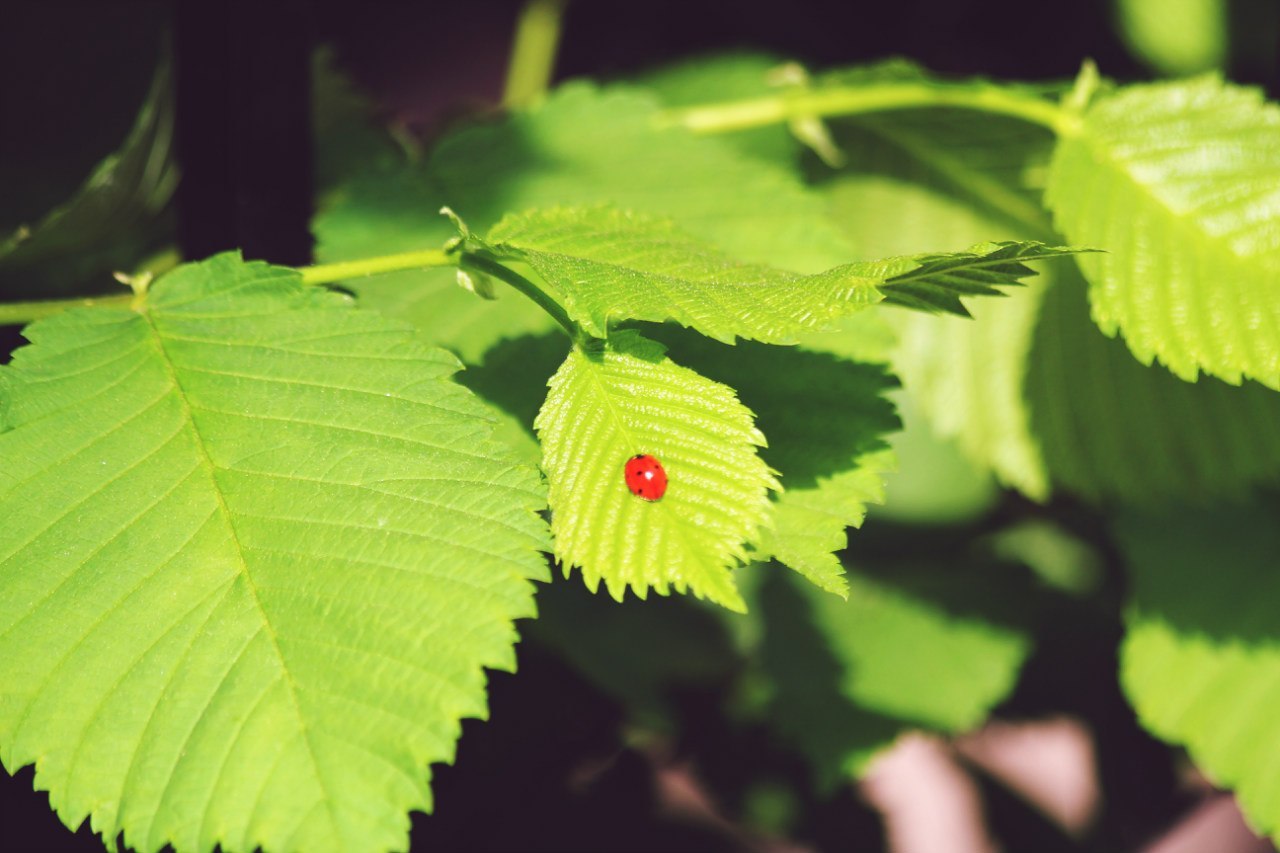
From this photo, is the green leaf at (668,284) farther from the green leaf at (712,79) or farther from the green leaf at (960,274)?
the green leaf at (712,79)

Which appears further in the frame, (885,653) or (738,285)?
(885,653)

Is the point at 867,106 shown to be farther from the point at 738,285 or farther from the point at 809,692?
the point at 809,692

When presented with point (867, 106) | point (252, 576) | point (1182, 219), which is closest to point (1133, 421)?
point (1182, 219)

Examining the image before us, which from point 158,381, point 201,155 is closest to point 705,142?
point 201,155

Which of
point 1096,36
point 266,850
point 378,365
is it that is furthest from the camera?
point 1096,36

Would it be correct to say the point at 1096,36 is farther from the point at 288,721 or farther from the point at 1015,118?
the point at 288,721

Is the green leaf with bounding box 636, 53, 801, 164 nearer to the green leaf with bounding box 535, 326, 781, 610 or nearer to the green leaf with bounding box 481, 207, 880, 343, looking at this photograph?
the green leaf with bounding box 481, 207, 880, 343

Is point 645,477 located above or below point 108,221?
below
